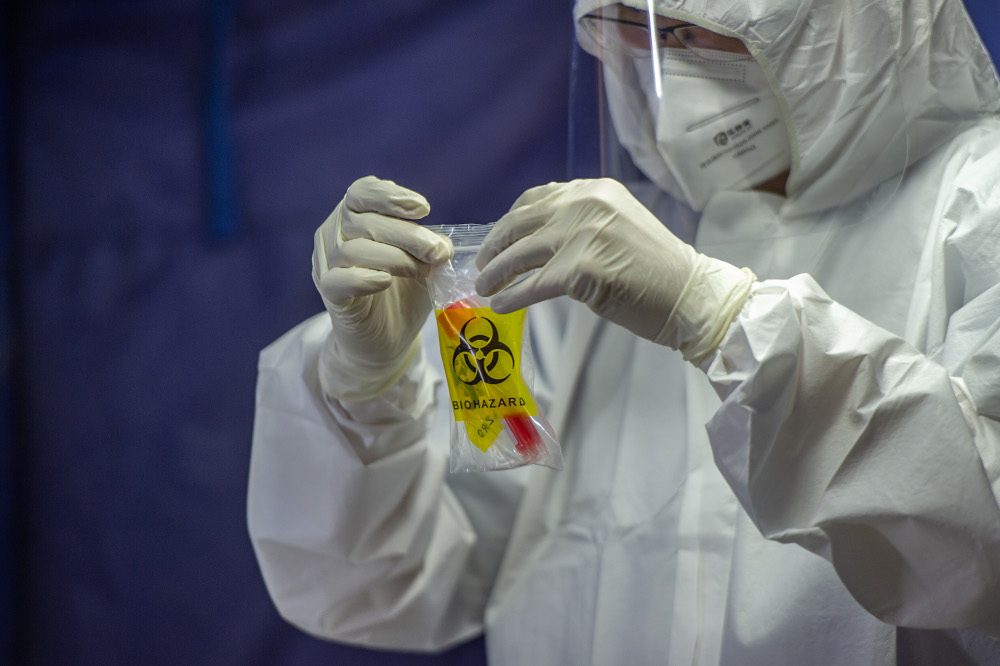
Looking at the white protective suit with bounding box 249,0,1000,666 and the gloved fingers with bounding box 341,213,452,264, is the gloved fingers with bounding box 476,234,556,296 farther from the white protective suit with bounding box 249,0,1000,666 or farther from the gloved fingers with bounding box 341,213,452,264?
the white protective suit with bounding box 249,0,1000,666

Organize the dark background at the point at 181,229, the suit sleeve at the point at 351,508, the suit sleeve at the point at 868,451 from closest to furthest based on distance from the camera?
the suit sleeve at the point at 868,451 < the suit sleeve at the point at 351,508 < the dark background at the point at 181,229

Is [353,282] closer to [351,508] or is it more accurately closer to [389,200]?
[389,200]

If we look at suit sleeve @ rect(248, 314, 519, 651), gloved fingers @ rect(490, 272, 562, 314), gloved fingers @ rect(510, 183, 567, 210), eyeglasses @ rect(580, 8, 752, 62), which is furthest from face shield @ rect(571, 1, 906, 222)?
suit sleeve @ rect(248, 314, 519, 651)

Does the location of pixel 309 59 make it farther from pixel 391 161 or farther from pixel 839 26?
pixel 839 26

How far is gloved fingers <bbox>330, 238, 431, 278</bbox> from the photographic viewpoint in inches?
32.1

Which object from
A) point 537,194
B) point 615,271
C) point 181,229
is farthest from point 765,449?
point 181,229

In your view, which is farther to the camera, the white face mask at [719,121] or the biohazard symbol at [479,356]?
the white face mask at [719,121]

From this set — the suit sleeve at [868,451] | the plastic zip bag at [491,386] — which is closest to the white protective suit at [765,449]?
the suit sleeve at [868,451]

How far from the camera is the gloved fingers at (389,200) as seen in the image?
32.6 inches

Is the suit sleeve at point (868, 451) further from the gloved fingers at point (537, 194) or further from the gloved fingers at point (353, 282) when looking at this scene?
the gloved fingers at point (353, 282)

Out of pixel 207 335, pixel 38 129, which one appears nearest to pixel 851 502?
pixel 207 335

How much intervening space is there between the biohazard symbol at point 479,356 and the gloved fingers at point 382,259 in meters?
0.10

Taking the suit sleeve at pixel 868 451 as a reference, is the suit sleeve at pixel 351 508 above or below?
below

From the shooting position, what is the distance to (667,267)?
2.51ft
